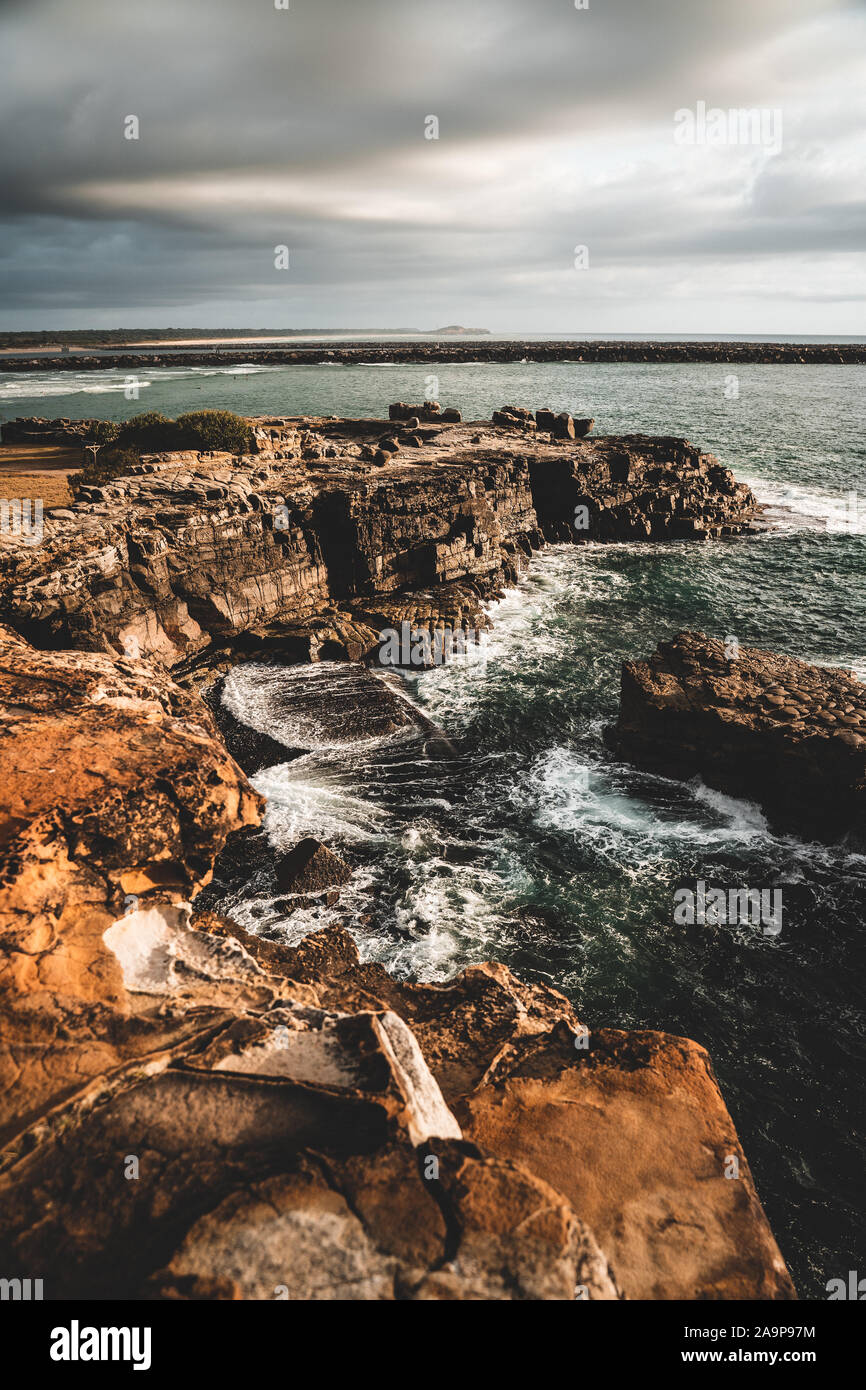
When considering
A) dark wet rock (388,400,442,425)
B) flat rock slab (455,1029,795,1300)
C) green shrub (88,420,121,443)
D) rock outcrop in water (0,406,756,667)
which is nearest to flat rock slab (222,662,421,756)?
rock outcrop in water (0,406,756,667)

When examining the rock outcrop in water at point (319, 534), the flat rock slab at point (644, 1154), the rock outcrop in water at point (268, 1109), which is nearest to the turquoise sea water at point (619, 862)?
the rock outcrop in water at point (319, 534)

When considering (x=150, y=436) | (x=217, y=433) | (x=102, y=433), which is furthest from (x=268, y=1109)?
(x=102, y=433)

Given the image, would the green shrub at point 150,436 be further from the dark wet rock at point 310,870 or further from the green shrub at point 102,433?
the dark wet rock at point 310,870

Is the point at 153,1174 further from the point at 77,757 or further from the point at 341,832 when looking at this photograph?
the point at 341,832

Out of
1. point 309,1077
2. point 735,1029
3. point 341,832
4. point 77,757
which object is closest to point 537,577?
point 341,832

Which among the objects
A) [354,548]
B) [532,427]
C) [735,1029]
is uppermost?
[532,427]
